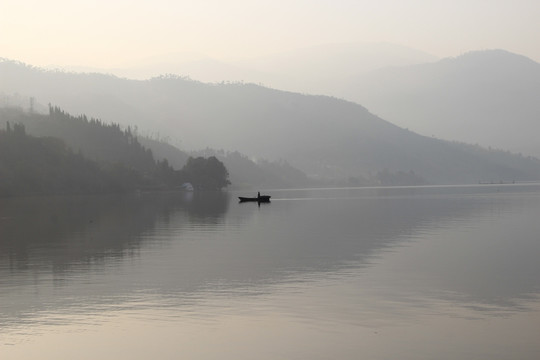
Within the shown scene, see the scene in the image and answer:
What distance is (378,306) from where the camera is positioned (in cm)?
4550

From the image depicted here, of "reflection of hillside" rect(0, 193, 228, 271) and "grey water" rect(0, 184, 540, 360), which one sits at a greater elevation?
"reflection of hillside" rect(0, 193, 228, 271)

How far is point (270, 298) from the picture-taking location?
48.5m

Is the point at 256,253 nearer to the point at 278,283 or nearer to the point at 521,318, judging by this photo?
the point at 278,283

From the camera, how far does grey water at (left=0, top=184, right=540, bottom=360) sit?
117 ft

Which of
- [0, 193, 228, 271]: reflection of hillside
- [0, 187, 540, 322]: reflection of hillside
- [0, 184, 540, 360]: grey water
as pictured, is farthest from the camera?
[0, 193, 228, 271]: reflection of hillside

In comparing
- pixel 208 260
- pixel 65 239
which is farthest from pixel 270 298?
pixel 65 239

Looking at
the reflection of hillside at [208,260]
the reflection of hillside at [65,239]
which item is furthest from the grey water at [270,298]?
the reflection of hillside at [65,239]

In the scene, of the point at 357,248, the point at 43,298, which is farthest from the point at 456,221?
the point at 43,298

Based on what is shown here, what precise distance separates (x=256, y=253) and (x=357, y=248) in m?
11.4

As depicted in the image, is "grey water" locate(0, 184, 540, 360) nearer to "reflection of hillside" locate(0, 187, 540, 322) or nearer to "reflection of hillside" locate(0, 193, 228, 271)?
"reflection of hillside" locate(0, 187, 540, 322)

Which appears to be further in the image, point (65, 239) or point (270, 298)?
point (65, 239)

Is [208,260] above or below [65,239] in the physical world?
below

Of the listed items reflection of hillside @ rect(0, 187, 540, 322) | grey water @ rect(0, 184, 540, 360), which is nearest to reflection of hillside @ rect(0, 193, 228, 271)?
reflection of hillside @ rect(0, 187, 540, 322)

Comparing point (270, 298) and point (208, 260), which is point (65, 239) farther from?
point (270, 298)
